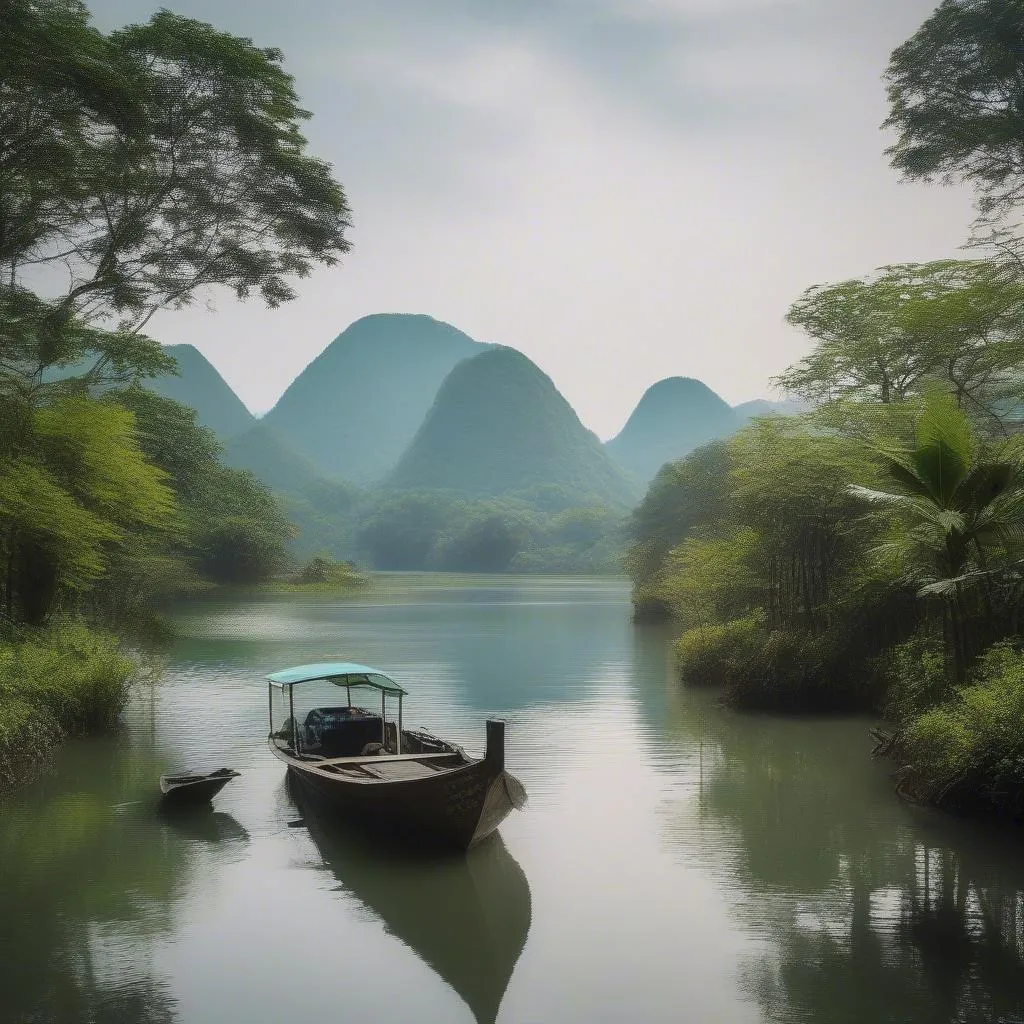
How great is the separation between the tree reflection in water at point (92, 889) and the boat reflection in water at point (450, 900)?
1610 millimetres

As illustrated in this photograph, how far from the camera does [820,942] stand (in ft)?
27.3

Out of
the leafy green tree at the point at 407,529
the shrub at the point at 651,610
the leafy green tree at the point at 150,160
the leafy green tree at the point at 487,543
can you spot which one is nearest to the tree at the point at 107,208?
the leafy green tree at the point at 150,160

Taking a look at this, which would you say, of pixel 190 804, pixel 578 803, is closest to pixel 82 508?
pixel 190 804

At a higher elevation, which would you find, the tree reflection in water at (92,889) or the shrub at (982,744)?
the shrub at (982,744)

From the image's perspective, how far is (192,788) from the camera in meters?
12.6

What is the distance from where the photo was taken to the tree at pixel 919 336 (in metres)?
19.2

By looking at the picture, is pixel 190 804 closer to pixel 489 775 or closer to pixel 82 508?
pixel 489 775

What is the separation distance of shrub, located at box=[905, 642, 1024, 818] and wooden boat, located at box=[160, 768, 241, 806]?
29.7ft

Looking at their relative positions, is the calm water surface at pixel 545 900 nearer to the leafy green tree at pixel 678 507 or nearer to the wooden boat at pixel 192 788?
the wooden boat at pixel 192 788

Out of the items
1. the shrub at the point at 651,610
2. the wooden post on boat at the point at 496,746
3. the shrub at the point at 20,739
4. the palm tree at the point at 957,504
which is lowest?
the shrub at the point at 651,610

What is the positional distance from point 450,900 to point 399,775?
2.16 meters

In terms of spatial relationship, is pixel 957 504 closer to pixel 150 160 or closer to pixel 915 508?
pixel 915 508

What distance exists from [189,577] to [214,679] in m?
23.3

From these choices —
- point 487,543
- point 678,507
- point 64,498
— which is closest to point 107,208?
point 64,498
